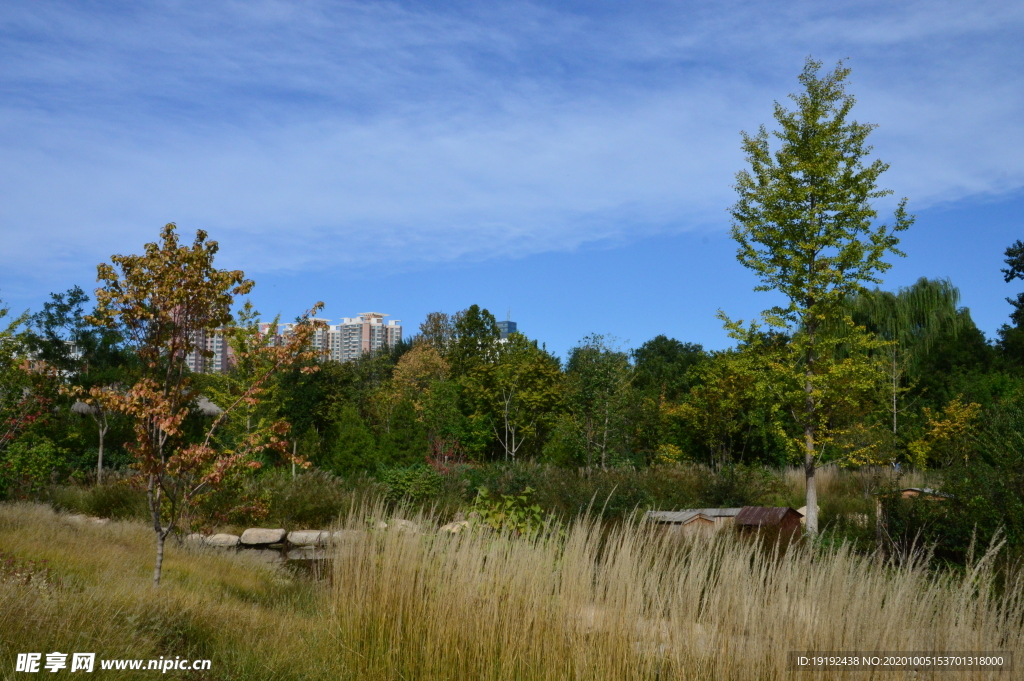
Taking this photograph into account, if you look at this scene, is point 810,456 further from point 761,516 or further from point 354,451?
point 354,451

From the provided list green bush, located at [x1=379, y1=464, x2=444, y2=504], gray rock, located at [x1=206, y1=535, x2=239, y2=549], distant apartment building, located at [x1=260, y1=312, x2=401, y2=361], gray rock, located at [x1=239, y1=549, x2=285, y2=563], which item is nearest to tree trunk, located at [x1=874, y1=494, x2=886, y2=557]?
green bush, located at [x1=379, y1=464, x2=444, y2=504]

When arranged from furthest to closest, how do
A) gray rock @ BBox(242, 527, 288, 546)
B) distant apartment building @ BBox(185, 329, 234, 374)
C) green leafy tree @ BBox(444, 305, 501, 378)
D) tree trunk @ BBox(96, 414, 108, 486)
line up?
green leafy tree @ BBox(444, 305, 501, 378) → tree trunk @ BBox(96, 414, 108, 486) → gray rock @ BBox(242, 527, 288, 546) → distant apartment building @ BBox(185, 329, 234, 374)

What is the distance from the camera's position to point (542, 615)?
4316 mm

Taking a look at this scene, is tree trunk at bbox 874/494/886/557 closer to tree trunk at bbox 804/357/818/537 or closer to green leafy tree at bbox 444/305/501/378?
tree trunk at bbox 804/357/818/537

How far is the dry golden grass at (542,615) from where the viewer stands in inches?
137

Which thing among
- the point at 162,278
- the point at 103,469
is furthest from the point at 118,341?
the point at 162,278

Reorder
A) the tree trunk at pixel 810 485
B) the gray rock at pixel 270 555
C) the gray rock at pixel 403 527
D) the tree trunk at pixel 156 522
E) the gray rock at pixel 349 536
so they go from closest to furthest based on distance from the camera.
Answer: the gray rock at pixel 403 527
the gray rock at pixel 349 536
the tree trunk at pixel 156 522
the gray rock at pixel 270 555
the tree trunk at pixel 810 485

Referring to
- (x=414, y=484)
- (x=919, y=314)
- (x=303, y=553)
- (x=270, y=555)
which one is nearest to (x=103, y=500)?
(x=270, y=555)

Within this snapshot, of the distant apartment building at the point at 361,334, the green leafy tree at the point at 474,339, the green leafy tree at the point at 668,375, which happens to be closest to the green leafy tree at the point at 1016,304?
the green leafy tree at the point at 668,375

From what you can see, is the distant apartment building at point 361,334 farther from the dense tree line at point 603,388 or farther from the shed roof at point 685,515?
the shed roof at point 685,515

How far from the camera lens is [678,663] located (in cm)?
365

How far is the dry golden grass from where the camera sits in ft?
11.4

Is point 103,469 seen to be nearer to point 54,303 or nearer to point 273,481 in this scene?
point 54,303

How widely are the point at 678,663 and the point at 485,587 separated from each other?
1370mm
